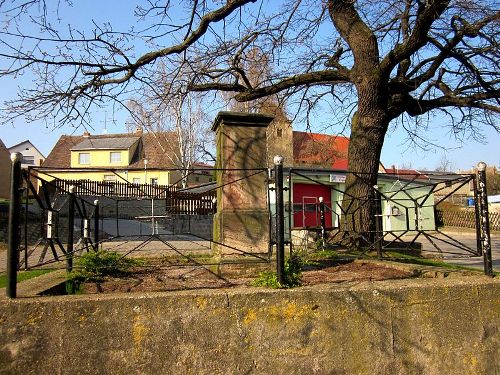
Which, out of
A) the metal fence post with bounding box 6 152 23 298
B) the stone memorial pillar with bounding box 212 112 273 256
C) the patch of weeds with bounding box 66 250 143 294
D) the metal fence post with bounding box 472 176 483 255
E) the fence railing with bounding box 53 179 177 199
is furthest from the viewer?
the fence railing with bounding box 53 179 177 199

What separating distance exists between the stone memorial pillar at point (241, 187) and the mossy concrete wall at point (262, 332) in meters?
1.51

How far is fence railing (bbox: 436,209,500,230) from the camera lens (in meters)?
28.4

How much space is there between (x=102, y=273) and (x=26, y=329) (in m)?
1.59

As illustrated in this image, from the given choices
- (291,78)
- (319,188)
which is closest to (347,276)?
(291,78)

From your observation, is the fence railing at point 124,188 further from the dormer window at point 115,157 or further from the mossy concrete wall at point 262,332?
the dormer window at point 115,157

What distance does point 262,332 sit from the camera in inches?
127

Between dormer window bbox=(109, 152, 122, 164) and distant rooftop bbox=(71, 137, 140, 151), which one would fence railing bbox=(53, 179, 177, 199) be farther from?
distant rooftop bbox=(71, 137, 140, 151)

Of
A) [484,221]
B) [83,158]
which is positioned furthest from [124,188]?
[83,158]

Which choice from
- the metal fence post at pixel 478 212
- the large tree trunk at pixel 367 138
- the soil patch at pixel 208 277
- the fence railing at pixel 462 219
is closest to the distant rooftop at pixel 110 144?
the fence railing at pixel 462 219

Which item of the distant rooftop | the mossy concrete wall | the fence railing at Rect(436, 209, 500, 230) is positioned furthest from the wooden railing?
the distant rooftop

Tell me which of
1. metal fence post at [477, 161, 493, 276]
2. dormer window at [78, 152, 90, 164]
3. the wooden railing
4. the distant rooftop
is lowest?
metal fence post at [477, 161, 493, 276]

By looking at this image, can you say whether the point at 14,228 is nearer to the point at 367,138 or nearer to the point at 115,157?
the point at 367,138

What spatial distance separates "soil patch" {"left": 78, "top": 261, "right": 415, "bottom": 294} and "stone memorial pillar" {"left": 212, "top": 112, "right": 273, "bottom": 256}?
0.34 m

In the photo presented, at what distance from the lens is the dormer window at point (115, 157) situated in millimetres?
46562
